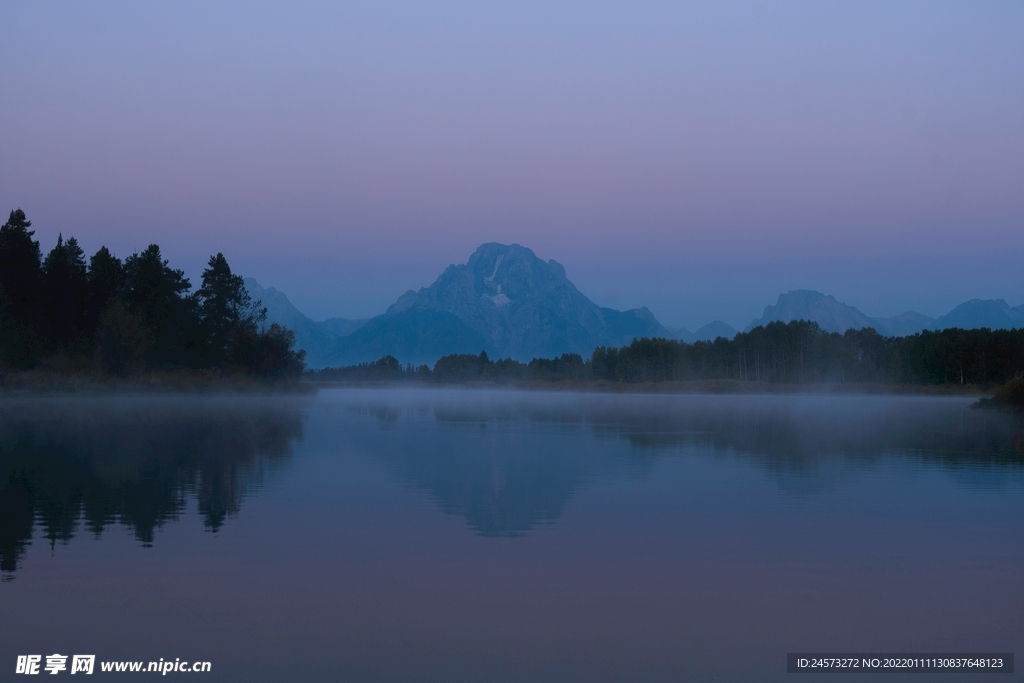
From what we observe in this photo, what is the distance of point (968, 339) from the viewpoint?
5049 inches

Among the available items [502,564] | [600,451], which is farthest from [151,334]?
[502,564]

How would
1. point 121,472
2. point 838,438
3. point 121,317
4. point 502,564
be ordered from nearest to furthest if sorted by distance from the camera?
point 502,564 < point 121,472 < point 838,438 < point 121,317

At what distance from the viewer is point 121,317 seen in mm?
72188

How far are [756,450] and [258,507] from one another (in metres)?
17.7

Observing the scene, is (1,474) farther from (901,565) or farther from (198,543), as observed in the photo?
(901,565)

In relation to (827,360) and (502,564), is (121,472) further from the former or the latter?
(827,360)

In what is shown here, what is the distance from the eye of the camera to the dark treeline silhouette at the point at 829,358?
127m

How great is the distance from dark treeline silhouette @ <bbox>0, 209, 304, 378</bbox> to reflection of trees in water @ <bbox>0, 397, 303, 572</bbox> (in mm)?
35497

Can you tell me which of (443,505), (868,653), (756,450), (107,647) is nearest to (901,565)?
(868,653)

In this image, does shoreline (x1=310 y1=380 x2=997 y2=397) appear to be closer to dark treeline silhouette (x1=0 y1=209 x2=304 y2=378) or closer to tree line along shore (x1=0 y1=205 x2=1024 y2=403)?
tree line along shore (x1=0 y1=205 x2=1024 y2=403)

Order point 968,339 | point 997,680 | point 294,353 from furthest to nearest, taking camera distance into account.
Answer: point 968,339 → point 294,353 → point 997,680

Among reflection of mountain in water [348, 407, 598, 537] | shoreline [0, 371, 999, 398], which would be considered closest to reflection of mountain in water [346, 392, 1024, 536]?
reflection of mountain in water [348, 407, 598, 537]

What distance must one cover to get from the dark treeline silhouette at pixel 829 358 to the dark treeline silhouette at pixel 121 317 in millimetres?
97939

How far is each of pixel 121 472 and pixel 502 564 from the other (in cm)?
1295
